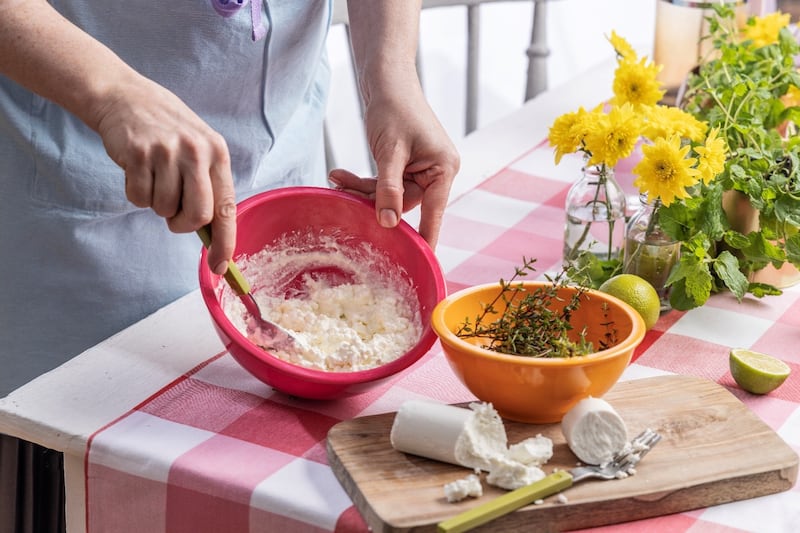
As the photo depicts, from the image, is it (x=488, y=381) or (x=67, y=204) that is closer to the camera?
(x=488, y=381)

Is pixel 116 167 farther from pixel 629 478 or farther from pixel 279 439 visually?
pixel 629 478

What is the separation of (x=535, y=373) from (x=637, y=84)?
63cm

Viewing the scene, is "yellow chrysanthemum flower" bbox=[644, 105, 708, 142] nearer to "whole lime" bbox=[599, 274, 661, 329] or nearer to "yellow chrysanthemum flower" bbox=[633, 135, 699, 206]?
"yellow chrysanthemum flower" bbox=[633, 135, 699, 206]

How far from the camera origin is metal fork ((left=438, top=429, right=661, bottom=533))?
0.84m

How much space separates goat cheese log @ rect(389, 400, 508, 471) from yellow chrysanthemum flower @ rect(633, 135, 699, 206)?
1.29 feet

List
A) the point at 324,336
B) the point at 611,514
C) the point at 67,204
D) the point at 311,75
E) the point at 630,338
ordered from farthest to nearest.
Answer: the point at 311,75, the point at 67,204, the point at 324,336, the point at 630,338, the point at 611,514

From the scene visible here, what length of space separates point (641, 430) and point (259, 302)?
1.50 feet

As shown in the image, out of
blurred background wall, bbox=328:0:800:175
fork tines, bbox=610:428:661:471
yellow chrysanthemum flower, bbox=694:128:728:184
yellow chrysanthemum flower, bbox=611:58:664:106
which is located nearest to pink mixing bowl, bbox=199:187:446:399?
fork tines, bbox=610:428:661:471

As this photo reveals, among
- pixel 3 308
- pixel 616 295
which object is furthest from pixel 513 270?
pixel 3 308

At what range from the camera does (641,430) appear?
3.27ft

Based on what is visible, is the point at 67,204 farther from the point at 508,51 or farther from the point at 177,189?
the point at 508,51

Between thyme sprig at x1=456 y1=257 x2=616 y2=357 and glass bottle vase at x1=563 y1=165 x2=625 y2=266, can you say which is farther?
glass bottle vase at x1=563 y1=165 x2=625 y2=266

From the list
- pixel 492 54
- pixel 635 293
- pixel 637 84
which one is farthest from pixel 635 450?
pixel 492 54

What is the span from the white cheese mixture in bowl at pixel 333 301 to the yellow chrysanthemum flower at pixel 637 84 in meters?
0.47
